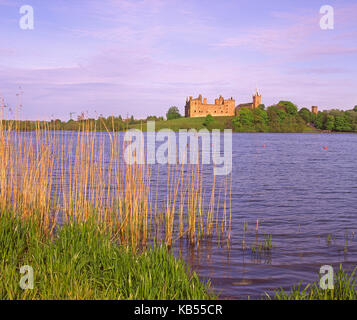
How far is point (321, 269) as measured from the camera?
7570 millimetres

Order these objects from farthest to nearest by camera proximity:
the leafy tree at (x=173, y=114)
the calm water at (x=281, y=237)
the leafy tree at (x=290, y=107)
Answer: the leafy tree at (x=173, y=114) → the leafy tree at (x=290, y=107) → the calm water at (x=281, y=237)

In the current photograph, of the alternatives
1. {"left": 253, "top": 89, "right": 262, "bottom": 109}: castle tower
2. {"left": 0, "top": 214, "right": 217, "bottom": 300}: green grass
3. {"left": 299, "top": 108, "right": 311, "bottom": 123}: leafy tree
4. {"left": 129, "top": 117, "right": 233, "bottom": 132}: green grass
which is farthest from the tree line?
{"left": 0, "top": 214, "right": 217, "bottom": 300}: green grass

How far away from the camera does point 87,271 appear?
5602 millimetres

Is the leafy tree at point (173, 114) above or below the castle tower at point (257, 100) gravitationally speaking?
below

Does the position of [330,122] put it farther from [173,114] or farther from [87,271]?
[87,271]

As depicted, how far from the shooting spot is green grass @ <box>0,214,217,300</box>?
4746mm

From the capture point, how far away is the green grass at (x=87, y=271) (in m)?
4.75

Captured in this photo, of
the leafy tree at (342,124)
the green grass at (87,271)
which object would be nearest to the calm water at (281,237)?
the green grass at (87,271)

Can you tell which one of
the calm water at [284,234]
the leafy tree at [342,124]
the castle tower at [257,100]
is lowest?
the calm water at [284,234]

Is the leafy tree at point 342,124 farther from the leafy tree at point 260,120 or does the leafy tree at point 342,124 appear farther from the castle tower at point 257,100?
the castle tower at point 257,100

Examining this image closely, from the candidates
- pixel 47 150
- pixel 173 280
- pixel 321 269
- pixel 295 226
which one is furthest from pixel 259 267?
pixel 47 150

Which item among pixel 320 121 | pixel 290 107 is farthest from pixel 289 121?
pixel 290 107

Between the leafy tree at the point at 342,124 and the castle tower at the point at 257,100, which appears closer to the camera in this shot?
the leafy tree at the point at 342,124
